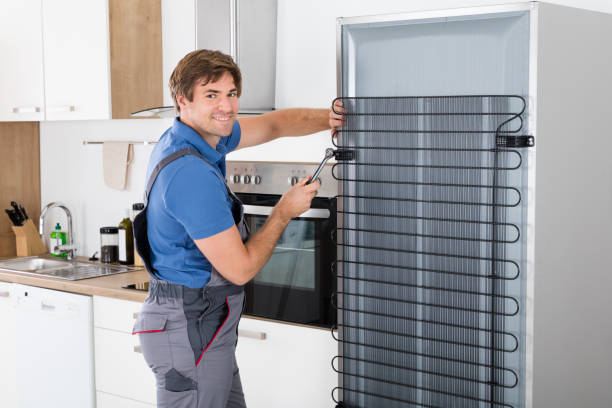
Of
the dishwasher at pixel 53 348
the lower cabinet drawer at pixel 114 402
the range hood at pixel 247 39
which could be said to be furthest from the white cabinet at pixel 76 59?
the lower cabinet drawer at pixel 114 402

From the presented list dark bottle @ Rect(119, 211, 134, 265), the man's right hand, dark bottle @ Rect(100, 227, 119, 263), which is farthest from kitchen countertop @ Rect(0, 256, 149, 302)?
the man's right hand

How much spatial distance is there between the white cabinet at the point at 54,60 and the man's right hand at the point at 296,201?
52.8 inches

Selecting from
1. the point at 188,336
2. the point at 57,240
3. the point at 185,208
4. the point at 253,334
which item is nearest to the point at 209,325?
the point at 188,336

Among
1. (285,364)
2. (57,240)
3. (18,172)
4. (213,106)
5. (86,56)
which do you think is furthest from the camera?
(18,172)

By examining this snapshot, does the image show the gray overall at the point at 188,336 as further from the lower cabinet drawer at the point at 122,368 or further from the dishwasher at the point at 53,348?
the dishwasher at the point at 53,348

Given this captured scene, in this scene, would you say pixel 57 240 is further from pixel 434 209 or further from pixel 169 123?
pixel 434 209

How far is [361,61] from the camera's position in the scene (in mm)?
1742

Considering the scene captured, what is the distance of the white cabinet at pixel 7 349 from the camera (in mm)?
2922

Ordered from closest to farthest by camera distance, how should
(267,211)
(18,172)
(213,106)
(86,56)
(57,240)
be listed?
(213,106) → (267,211) → (86,56) → (57,240) → (18,172)

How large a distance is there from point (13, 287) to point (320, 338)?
144 cm

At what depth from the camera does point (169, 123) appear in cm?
299

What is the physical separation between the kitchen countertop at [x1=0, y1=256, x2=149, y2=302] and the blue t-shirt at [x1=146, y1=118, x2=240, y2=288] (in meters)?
0.79

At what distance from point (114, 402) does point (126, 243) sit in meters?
0.73

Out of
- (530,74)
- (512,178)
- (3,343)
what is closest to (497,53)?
(530,74)
